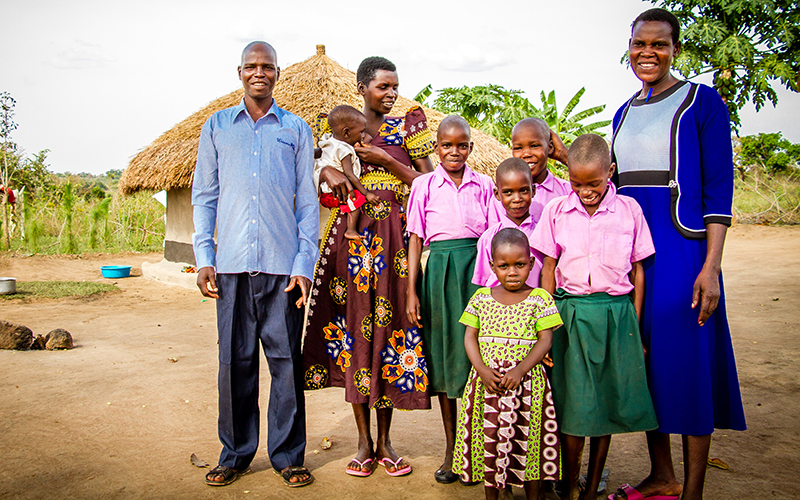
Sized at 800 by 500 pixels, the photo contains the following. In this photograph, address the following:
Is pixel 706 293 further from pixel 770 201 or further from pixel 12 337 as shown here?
pixel 770 201

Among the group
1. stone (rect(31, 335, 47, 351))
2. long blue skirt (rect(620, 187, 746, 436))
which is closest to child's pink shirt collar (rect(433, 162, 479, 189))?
long blue skirt (rect(620, 187, 746, 436))

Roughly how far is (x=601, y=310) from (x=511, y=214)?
0.55m

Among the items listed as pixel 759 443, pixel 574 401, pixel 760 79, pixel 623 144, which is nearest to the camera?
pixel 574 401

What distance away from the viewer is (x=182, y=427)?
3416 millimetres

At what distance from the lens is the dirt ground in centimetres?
262

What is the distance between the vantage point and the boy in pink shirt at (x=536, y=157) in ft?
8.20

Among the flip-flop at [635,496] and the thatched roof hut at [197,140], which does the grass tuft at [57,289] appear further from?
the flip-flop at [635,496]

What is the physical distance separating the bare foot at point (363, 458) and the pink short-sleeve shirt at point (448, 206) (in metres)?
1.09

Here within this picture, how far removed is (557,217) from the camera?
231 centimetres

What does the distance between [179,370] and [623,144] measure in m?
3.88

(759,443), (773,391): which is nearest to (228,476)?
(759,443)

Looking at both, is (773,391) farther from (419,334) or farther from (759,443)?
(419,334)

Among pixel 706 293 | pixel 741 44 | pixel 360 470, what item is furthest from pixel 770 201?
pixel 360 470

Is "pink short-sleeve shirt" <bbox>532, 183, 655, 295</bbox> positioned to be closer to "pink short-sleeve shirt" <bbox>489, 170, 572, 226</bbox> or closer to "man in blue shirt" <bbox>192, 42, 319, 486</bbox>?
"pink short-sleeve shirt" <bbox>489, 170, 572, 226</bbox>
